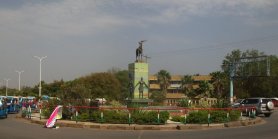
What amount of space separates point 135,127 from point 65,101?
24.5 feet

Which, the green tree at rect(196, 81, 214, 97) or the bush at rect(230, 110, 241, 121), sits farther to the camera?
the green tree at rect(196, 81, 214, 97)

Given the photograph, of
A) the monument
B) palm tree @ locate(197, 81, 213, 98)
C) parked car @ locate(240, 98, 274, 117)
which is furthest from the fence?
palm tree @ locate(197, 81, 213, 98)

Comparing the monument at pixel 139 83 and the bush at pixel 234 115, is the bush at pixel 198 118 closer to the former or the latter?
the bush at pixel 234 115

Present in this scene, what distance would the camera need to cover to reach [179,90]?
12888 cm

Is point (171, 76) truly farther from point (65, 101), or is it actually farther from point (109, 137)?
point (109, 137)

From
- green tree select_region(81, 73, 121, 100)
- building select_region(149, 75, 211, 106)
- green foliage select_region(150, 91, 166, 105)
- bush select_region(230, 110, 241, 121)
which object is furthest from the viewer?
building select_region(149, 75, 211, 106)

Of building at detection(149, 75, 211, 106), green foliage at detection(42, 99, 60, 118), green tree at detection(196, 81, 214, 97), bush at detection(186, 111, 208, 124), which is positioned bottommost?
bush at detection(186, 111, 208, 124)

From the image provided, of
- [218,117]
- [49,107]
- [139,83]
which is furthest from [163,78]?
[218,117]

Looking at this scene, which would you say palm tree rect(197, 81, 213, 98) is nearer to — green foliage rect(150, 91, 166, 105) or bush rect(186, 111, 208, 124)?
green foliage rect(150, 91, 166, 105)

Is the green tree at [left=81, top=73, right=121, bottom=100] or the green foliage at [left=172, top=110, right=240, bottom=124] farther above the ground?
the green tree at [left=81, top=73, right=121, bottom=100]

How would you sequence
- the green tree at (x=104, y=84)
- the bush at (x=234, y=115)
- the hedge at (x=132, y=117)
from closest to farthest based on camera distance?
the hedge at (x=132, y=117), the bush at (x=234, y=115), the green tree at (x=104, y=84)

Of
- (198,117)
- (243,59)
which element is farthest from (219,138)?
(243,59)

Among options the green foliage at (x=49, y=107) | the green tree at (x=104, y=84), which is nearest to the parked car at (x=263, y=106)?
the green foliage at (x=49, y=107)

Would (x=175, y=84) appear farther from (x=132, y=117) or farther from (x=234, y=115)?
(x=132, y=117)
